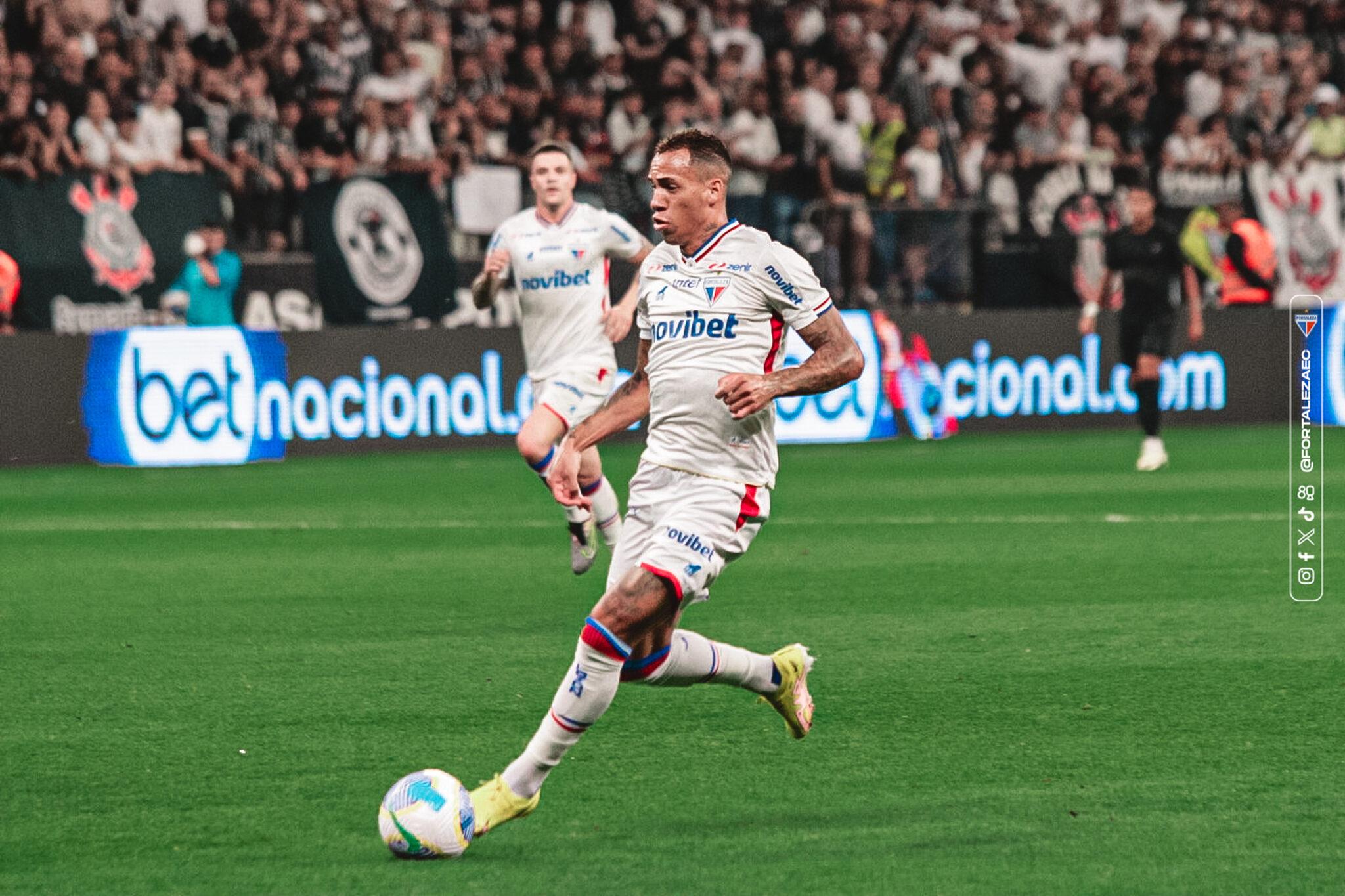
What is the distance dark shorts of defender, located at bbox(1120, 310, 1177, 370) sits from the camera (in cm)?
1708

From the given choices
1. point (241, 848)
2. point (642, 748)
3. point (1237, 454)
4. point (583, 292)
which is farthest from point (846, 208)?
point (241, 848)

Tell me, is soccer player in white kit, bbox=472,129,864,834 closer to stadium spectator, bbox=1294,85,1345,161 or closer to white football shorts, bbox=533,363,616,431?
white football shorts, bbox=533,363,616,431

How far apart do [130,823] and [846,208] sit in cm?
1550

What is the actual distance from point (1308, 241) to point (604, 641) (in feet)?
62.1

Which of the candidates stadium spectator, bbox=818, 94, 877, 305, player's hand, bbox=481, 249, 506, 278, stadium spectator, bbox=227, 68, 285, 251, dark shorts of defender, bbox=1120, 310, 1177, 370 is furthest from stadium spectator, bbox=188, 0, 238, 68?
player's hand, bbox=481, 249, 506, 278

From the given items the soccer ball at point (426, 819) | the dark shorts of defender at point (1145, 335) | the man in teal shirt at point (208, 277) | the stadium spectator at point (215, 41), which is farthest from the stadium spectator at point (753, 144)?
the soccer ball at point (426, 819)

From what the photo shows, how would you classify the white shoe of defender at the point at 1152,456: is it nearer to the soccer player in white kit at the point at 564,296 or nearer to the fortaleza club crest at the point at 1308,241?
the soccer player in white kit at the point at 564,296

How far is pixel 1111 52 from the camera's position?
939 inches

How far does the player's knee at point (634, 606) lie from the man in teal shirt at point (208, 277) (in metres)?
12.9

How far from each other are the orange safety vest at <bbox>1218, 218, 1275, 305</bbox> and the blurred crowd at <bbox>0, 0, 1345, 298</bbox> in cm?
86

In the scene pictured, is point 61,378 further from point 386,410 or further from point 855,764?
point 855,764

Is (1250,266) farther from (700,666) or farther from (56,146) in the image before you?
(700,666)

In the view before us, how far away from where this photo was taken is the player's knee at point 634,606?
5379 mm

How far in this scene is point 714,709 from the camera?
710cm
